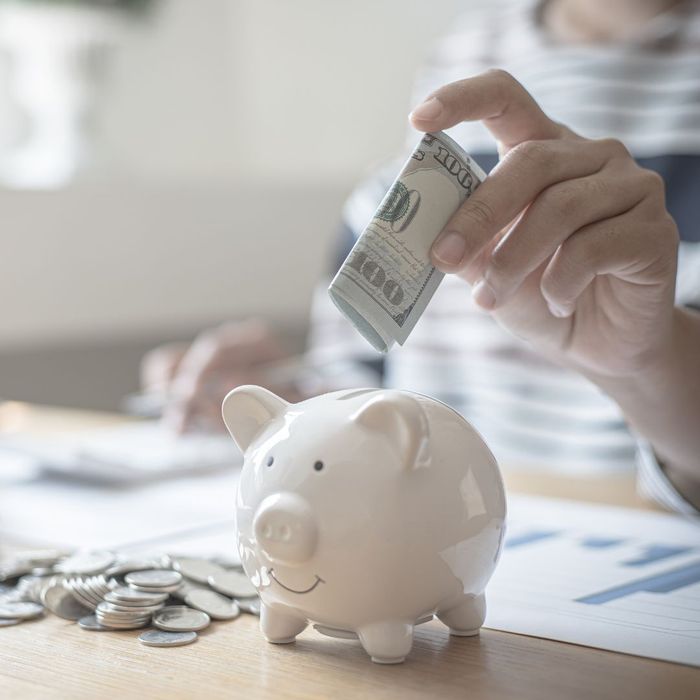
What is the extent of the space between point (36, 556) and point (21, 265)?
1.28 m

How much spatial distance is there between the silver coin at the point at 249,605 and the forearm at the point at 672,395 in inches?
14.0

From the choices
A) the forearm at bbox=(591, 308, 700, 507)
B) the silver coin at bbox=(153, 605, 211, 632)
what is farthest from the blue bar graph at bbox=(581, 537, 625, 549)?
the silver coin at bbox=(153, 605, 211, 632)

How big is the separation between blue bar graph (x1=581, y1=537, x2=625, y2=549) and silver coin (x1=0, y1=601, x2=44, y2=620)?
409 mm

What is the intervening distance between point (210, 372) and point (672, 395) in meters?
0.77

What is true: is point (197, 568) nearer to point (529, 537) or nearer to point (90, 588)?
point (90, 588)

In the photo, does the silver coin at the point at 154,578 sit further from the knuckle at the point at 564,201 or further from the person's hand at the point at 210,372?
the person's hand at the point at 210,372

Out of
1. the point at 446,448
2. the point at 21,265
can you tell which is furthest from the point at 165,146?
the point at 446,448

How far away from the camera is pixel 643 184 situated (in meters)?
0.71

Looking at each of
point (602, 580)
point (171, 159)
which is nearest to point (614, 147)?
point (602, 580)

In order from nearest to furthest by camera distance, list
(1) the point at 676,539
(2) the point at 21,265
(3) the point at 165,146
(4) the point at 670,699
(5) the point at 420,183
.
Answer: (4) the point at 670,699
(5) the point at 420,183
(1) the point at 676,539
(2) the point at 21,265
(3) the point at 165,146

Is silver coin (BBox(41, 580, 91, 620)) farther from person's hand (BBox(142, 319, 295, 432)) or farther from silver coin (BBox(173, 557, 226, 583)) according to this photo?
person's hand (BBox(142, 319, 295, 432))

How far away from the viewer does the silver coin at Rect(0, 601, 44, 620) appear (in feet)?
2.07

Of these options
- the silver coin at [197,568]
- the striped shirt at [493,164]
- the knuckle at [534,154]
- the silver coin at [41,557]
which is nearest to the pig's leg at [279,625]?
the silver coin at [197,568]

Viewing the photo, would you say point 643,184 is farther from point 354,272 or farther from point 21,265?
point 21,265
